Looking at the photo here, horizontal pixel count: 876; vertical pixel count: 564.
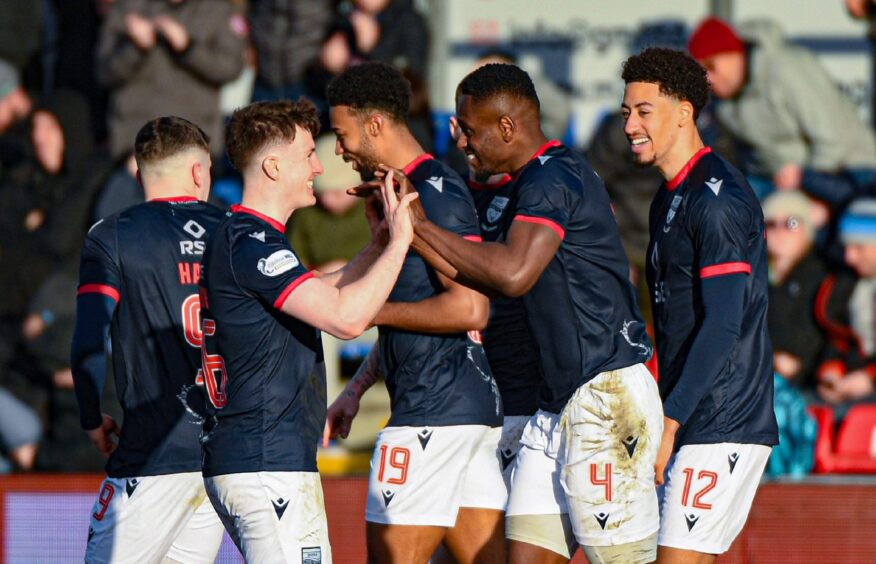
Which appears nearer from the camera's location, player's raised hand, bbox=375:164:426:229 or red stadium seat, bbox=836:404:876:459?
player's raised hand, bbox=375:164:426:229

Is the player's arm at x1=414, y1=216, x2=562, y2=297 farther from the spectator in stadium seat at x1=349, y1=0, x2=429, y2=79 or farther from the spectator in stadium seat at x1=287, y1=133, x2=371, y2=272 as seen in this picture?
the spectator in stadium seat at x1=349, y1=0, x2=429, y2=79

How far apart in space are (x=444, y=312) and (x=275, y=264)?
0.94 meters

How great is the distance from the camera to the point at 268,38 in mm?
11164

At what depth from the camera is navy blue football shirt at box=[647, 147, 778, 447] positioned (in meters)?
5.80

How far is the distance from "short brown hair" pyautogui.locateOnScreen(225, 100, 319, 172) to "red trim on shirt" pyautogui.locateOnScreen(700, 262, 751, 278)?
66.0 inches

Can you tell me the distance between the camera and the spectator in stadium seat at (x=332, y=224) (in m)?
10.2

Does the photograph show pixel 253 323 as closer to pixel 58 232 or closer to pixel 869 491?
pixel 869 491

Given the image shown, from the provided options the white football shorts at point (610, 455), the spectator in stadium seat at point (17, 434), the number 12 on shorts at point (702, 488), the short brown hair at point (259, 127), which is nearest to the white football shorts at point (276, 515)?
the white football shorts at point (610, 455)

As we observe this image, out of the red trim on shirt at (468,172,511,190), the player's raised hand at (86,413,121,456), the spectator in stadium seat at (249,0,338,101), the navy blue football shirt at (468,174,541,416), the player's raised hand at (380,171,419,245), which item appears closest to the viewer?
the player's raised hand at (380,171,419,245)

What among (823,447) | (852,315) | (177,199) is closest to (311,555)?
(177,199)

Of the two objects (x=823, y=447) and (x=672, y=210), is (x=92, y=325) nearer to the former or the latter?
(x=672, y=210)

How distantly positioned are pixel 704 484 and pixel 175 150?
107 inches

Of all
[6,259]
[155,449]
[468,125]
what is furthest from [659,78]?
[6,259]

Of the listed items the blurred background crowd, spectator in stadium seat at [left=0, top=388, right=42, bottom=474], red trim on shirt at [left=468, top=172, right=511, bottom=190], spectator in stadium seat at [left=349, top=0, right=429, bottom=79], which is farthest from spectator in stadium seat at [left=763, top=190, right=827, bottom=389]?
spectator in stadium seat at [left=0, top=388, right=42, bottom=474]
